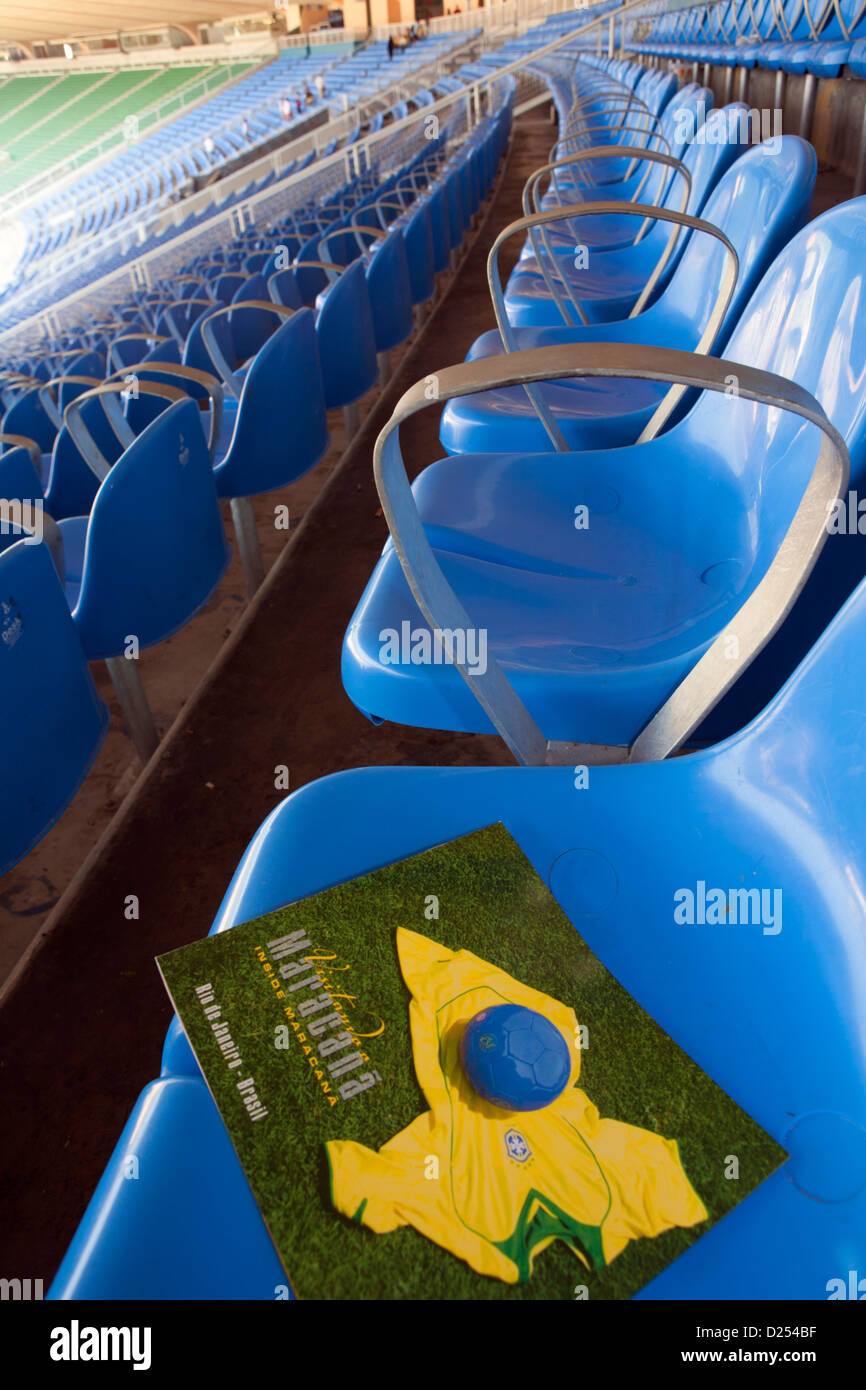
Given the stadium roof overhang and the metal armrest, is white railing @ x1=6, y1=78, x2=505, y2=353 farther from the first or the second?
the stadium roof overhang

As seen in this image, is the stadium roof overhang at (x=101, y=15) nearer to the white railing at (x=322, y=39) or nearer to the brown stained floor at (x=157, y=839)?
the white railing at (x=322, y=39)

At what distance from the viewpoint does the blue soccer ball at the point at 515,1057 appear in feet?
1.59

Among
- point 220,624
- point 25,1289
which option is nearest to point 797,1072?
point 25,1289

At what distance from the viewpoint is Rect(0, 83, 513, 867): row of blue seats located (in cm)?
105

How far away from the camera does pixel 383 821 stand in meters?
0.65

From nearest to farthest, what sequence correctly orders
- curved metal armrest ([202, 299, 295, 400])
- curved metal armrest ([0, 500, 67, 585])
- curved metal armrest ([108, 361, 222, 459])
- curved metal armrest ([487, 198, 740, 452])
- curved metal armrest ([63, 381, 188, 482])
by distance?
curved metal armrest ([487, 198, 740, 452]) < curved metal armrest ([0, 500, 67, 585]) < curved metal armrest ([63, 381, 188, 482]) < curved metal armrest ([108, 361, 222, 459]) < curved metal armrest ([202, 299, 295, 400])

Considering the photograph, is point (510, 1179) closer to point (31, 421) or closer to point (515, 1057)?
point (515, 1057)

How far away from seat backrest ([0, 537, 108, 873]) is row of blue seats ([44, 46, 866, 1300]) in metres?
0.40

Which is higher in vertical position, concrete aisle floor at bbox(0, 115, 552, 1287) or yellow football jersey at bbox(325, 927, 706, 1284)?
yellow football jersey at bbox(325, 927, 706, 1284)

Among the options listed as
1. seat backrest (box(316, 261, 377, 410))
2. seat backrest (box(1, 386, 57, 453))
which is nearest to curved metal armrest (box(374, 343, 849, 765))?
seat backrest (box(316, 261, 377, 410))

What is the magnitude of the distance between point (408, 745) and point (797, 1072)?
3.56ft

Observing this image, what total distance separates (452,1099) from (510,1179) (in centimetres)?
5

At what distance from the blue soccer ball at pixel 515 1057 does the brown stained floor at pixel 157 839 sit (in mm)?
724
